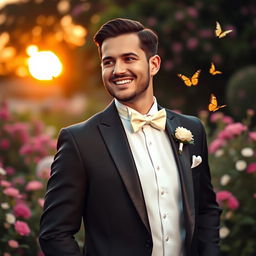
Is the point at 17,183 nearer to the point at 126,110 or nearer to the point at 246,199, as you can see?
the point at 246,199

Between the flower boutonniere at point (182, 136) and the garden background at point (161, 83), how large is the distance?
1.28 meters

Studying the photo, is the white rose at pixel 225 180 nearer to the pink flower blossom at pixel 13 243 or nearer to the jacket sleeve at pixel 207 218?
the pink flower blossom at pixel 13 243

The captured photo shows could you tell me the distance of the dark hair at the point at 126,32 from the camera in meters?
3.08

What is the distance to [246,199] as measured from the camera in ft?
17.9

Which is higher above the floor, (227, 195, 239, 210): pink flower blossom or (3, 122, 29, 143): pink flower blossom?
Answer: (3, 122, 29, 143): pink flower blossom

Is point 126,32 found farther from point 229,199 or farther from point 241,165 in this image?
point 241,165

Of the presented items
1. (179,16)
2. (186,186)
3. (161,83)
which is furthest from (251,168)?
(161,83)

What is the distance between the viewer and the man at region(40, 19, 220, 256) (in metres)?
2.97

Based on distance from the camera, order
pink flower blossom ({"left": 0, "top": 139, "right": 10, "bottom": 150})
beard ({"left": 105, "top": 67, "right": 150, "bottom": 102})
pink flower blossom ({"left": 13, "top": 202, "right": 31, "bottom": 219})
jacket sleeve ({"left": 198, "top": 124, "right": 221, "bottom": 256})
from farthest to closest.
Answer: pink flower blossom ({"left": 0, "top": 139, "right": 10, "bottom": 150}) < pink flower blossom ({"left": 13, "top": 202, "right": 31, "bottom": 219}) < jacket sleeve ({"left": 198, "top": 124, "right": 221, "bottom": 256}) < beard ({"left": 105, "top": 67, "right": 150, "bottom": 102})

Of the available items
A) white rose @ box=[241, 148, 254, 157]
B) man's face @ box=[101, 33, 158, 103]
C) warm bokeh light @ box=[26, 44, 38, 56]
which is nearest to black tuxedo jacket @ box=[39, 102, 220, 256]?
man's face @ box=[101, 33, 158, 103]

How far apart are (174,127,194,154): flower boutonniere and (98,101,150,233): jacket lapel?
0.27 m

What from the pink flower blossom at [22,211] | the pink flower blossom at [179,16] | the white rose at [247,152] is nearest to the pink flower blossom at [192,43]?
the pink flower blossom at [179,16]


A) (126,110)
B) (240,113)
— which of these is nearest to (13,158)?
(240,113)

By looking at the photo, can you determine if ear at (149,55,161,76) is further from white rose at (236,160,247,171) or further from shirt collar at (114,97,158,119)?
white rose at (236,160,247,171)
